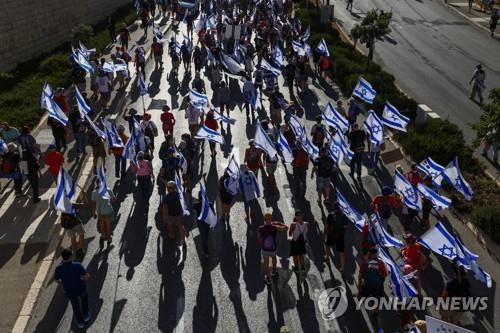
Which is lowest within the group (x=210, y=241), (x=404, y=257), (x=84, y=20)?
(x=84, y=20)

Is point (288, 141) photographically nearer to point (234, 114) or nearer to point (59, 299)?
point (234, 114)

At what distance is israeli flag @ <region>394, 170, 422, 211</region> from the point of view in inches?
493

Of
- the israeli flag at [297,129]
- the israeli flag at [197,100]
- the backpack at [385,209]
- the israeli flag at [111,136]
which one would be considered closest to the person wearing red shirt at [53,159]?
the israeli flag at [111,136]

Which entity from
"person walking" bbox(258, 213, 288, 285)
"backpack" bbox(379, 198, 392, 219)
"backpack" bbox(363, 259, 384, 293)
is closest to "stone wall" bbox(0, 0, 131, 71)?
"person walking" bbox(258, 213, 288, 285)

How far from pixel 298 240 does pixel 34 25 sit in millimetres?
21427

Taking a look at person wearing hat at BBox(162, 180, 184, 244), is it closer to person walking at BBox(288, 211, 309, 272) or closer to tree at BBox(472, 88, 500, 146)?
person walking at BBox(288, 211, 309, 272)

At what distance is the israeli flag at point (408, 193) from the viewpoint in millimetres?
12531

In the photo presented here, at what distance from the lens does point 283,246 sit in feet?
40.1

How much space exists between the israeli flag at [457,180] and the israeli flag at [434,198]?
0.63m

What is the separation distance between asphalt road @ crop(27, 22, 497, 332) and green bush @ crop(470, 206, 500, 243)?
49 centimetres

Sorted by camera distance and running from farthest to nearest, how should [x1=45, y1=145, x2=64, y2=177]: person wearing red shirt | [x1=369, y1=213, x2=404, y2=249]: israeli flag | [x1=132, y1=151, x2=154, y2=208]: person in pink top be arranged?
[x1=45, y1=145, x2=64, y2=177]: person wearing red shirt → [x1=132, y1=151, x2=154, y2=208]: person in pink top → [x1=369, y1=213, x2=404, y2=249]: israeli flag

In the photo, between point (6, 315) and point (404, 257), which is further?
point (404, 257)

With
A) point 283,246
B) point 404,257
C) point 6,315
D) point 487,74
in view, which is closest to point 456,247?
point 404,257

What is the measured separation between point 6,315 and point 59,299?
96 cm
